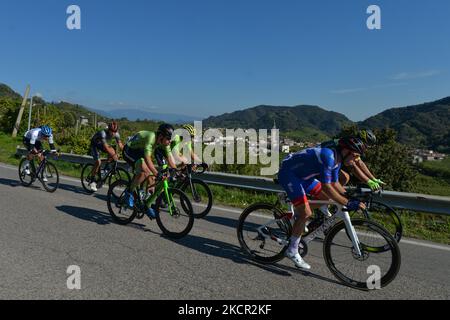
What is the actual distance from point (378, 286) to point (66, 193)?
7.76 metres

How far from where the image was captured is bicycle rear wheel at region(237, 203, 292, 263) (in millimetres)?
4773

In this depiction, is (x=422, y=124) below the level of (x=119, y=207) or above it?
above

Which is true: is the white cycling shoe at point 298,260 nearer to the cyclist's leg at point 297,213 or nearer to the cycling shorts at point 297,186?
the cyclist's leg at point 297,213

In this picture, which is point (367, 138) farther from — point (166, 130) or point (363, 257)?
point (166, 130)

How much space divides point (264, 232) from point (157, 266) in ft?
5.05

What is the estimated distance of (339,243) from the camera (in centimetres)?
431

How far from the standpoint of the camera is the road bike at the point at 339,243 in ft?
13.1

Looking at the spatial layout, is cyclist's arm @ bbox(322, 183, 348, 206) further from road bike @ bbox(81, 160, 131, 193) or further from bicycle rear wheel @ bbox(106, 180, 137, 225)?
road bike @ bbox(81, 160, 131, 193)

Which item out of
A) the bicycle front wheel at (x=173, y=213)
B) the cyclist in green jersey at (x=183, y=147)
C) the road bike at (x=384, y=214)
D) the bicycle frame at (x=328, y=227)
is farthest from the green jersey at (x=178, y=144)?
the road bike at (x=384, y=214)

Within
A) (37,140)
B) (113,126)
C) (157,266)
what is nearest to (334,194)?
(157,266)
